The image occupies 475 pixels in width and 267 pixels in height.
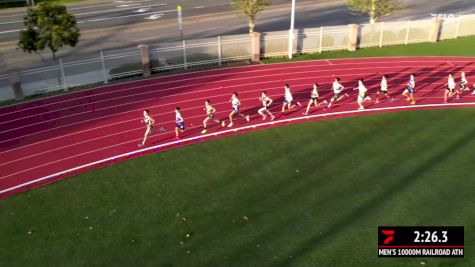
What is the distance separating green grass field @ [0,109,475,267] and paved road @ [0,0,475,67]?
51.8 ft

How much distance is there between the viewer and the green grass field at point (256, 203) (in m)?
12.3

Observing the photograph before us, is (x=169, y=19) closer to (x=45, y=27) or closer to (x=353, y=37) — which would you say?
(x=45, y=27)

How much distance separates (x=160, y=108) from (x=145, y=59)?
4882 mm

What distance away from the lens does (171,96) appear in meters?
23.2

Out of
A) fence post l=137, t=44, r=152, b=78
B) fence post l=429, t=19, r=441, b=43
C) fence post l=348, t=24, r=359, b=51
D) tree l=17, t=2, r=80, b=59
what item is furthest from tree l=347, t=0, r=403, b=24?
tree l=17, t=2, r=80, b=59

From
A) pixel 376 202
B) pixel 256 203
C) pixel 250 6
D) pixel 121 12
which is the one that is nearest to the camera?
pixel 376 202

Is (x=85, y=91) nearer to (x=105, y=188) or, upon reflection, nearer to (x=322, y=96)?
(x=105, y=188)

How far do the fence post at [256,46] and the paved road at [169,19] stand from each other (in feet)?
20.9

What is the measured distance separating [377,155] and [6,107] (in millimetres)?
16995

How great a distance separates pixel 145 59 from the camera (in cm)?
2552

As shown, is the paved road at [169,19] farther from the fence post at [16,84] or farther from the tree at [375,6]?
the fence post at [16,84]
